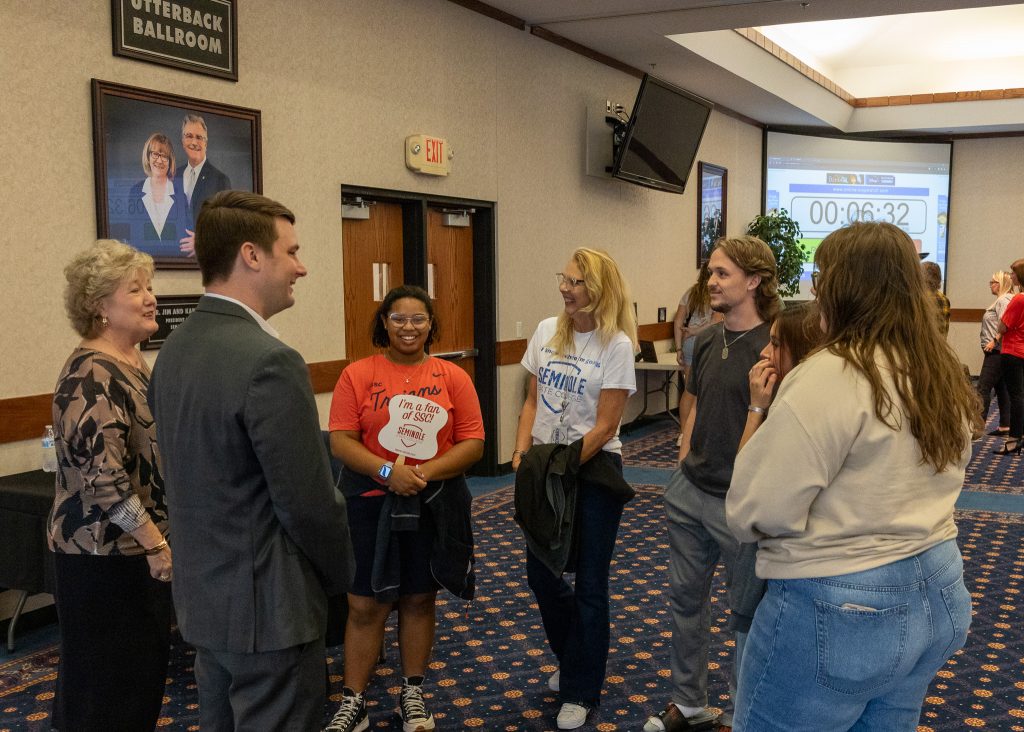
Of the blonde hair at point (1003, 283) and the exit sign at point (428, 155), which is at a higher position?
the exit sign at point (428, 155)

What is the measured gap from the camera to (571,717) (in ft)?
9.85

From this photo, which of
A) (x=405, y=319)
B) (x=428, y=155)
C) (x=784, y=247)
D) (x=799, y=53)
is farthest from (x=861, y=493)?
(x=799, y=53)

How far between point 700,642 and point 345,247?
3626mm

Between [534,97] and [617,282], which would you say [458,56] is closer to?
[534,97]

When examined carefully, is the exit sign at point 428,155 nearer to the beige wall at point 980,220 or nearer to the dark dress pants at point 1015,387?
the dark dress pants at point 1015,387

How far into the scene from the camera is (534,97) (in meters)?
7.25

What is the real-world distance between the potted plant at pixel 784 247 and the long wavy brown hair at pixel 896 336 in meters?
9.76

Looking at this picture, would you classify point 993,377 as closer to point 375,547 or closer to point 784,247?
point 784,247

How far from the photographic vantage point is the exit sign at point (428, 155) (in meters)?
5.90

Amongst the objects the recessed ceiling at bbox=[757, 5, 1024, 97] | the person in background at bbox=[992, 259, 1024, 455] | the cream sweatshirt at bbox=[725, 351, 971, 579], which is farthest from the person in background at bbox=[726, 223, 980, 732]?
the recessed ceiling at bbox=[757, 5, 1024, 97]

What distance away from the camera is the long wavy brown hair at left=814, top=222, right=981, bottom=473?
1595 mm

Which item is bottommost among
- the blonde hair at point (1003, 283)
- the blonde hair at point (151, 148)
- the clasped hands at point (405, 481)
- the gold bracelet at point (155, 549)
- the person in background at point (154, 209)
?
the gold bracelet at point (155, 549)

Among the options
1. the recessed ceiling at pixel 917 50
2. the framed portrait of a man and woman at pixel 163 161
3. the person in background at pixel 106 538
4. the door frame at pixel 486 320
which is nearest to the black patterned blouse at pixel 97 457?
the person in background at pixel 106 538

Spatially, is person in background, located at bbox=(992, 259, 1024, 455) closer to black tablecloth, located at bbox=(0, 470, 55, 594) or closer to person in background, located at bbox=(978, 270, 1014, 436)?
person in background, located at bbox=(978, 270, 1014, 436)
